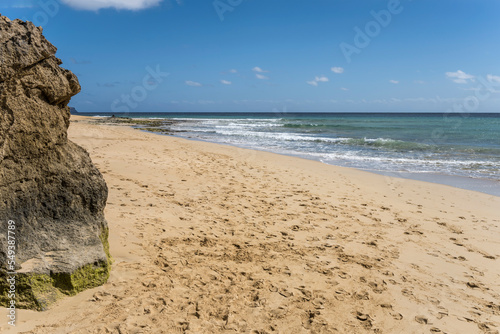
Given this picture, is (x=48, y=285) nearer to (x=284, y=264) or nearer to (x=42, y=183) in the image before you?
(x=42, y=183)

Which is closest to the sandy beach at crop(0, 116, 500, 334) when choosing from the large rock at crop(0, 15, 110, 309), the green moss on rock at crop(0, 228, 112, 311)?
the green moss on rock at crop(0, 228, 112, 311)

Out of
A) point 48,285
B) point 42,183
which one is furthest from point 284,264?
point 42,183

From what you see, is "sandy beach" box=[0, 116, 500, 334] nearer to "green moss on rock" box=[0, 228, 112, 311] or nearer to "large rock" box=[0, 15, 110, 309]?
"green moss on rock" box=[0, 228, 112, 311]

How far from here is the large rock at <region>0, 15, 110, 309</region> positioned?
8.78 feet

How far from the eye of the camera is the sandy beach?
9.39 ft

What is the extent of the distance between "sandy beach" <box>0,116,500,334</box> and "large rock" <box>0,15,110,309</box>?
268 mm

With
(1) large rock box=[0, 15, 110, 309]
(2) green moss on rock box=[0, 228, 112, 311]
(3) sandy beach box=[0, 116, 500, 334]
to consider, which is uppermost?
(1) large rock box=[0, 15, 110, 309]

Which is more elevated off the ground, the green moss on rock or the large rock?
the large rock

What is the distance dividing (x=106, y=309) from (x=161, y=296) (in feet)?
1.55

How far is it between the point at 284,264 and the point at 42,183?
2649 mm

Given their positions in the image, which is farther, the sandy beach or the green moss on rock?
the sandy beach

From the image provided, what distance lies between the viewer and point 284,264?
393 centimetres

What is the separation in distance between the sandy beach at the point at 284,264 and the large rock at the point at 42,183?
268mm

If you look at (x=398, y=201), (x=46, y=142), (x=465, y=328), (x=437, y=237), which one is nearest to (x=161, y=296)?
(x=46, y=142)
